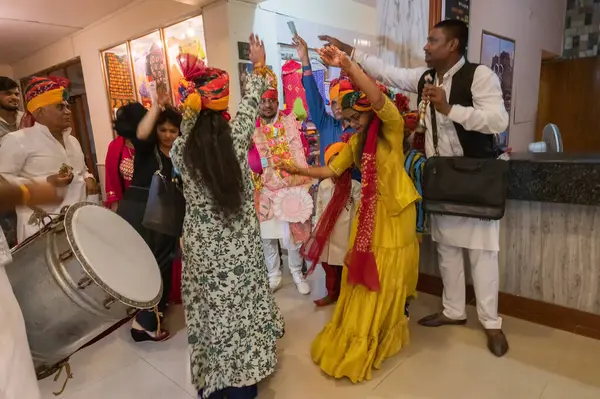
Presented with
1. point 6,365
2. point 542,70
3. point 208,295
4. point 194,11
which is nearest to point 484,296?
point 208,295

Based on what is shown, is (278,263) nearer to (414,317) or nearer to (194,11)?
(414,317)

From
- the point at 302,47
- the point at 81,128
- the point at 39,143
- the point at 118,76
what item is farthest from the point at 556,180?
the point at 81,128

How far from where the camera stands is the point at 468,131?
5.80 feet

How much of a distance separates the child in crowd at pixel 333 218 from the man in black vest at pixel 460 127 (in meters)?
0.47

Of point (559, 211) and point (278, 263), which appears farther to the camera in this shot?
point (278, 263)

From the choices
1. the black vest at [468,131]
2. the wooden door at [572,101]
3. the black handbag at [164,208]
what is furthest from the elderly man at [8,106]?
the wooden door at [572,101]

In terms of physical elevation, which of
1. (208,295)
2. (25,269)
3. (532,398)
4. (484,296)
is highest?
(25,269)

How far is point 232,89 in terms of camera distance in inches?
128

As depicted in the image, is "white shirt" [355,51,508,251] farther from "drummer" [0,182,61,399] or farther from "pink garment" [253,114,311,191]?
"drummer" [0,182,61,399]

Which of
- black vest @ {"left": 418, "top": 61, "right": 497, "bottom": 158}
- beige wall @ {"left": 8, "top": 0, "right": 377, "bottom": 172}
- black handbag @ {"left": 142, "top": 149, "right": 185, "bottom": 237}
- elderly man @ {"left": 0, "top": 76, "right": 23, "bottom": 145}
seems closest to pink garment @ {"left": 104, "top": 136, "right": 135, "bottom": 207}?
black handbag @ {"left": 142, "top": 149, "right": 185, "bottom": 237}

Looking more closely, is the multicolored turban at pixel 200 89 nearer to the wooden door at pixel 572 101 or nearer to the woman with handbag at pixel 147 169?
the woman with handbag at pixel 147 169

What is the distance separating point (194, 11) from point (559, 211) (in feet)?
10.7

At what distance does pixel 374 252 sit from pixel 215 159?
0.86 metres

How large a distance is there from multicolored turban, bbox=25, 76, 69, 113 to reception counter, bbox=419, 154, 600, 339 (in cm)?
252
